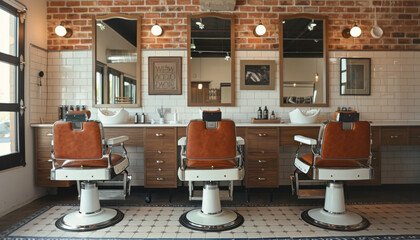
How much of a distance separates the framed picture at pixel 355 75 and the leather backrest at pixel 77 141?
3.29 m

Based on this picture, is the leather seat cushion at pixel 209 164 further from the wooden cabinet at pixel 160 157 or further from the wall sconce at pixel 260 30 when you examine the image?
the wall sconce at pixel 260 30

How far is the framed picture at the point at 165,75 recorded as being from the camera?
396 cm

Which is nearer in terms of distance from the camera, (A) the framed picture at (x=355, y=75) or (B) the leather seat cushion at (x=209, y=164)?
(B) the leather seat cushion at (x=209, y=164)

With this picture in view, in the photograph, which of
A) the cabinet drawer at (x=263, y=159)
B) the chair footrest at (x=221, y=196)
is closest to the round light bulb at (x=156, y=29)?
the cabinet drawer at (x=263, y=159)

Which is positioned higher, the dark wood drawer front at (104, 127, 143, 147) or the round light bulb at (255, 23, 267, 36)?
the round light bulb at (255, 23, 267, 36)

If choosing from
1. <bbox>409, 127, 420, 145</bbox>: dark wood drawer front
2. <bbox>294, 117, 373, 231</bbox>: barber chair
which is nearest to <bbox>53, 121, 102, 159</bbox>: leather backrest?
<bbox>294, 117, 373, 231</bbox>: barber chair

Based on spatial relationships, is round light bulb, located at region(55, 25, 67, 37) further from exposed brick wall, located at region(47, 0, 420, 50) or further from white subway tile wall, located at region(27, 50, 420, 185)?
white subway tile wall, located at region(27, 50, 420, 185)

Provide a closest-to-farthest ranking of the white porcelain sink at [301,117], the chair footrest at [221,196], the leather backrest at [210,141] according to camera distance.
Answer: the leather backrest at [210,141], the chair footrest at [221,196], the white porcelain sink at [301,117]

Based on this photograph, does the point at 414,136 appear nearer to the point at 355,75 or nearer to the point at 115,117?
the point at 355,75

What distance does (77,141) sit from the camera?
8.30ft

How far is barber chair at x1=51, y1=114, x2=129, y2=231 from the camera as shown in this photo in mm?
2518

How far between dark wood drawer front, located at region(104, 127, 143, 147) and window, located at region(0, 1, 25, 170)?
3.31 feet

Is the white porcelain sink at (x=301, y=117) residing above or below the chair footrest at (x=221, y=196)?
above

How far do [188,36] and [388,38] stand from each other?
112 inches
